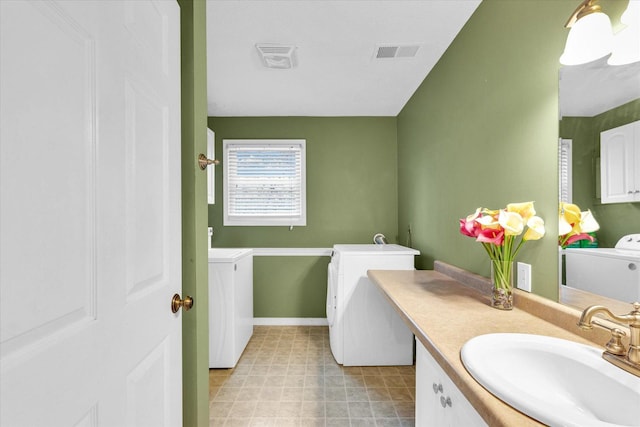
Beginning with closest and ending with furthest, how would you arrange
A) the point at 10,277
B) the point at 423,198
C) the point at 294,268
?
the point at 10,277, the point at 423,198, the point at 294,268

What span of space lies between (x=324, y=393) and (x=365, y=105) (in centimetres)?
263

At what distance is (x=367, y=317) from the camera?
8.15ft

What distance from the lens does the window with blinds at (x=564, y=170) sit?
3.73 ft

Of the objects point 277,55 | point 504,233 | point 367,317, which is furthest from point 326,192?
point 504,233

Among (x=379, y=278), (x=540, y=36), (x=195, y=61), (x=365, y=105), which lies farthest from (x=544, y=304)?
(x=365, y=105)

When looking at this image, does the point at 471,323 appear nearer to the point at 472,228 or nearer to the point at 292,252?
the point at 472,228

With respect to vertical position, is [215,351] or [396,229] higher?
[396,229]

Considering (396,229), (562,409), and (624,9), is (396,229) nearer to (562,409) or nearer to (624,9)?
(624,9)

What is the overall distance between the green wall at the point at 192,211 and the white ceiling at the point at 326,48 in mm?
634

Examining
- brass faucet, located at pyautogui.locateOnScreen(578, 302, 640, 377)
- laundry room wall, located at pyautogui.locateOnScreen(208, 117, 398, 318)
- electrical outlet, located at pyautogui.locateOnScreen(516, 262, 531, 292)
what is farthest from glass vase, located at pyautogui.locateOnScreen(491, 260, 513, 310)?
laundry room wall, located at pyautogui.locateOnScreen(208, 117, 398, 318)

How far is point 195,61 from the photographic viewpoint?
3.86ft

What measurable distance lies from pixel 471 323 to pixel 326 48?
1.90 metres

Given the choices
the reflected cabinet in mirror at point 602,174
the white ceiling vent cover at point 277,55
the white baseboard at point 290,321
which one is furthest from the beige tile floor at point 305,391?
the white ceiling vent cover at point 277,55

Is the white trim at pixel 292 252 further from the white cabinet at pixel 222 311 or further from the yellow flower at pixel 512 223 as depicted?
the yellow flower at pixel 512 223
